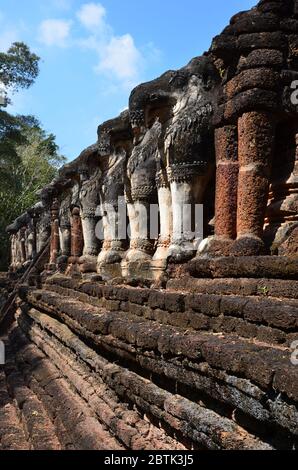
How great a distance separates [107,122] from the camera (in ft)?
27.9

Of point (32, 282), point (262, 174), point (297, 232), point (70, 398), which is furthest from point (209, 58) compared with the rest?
point (32, 282)

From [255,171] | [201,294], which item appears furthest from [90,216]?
[201,294]

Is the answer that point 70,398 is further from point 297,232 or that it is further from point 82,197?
point 82,197

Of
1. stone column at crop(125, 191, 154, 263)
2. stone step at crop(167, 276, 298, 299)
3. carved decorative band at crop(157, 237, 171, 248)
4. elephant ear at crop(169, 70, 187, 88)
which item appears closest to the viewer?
stone step at crop(167, 276, 298, 299)

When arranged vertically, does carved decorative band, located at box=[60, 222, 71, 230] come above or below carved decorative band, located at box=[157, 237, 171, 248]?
above

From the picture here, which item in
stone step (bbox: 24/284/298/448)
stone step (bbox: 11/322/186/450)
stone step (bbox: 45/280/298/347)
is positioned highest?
stone step (bbox: 45/280/298/347)

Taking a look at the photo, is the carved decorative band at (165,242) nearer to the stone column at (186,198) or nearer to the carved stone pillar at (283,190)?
the stone column at (186,198)

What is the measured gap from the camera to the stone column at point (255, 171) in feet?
14.7

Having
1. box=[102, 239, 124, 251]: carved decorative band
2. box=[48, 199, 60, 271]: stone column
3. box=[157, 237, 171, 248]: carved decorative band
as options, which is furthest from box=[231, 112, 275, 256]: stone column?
box=[48, 199, 60, 271]: stone column

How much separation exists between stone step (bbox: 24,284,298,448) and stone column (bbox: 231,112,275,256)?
1089 millimetres

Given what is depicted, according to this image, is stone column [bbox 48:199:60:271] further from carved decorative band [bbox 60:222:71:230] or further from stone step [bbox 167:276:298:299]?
stone step [bbox 167:276:298:299]

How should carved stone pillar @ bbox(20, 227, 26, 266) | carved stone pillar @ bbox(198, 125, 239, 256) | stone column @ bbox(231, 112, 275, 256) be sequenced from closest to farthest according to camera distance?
stone column @ bbox(231, 112, 275, 256)
carved stone pillar @ bbox(198, 125, 239, 256)
carved stone pillar @ bbox(20, 227, 26, 266)

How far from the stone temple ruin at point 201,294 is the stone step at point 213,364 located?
11 millimetres

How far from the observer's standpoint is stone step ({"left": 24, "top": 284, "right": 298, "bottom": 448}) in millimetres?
2590
